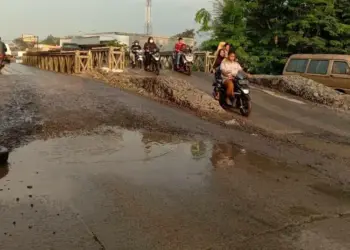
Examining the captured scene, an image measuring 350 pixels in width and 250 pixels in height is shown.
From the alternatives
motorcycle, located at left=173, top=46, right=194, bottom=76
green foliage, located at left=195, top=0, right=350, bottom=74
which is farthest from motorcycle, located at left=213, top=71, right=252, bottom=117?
green foliage, located at left=195, top=0, right=350, bottom=74

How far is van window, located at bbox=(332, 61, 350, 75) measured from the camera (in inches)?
583

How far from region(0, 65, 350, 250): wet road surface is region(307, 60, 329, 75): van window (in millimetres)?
7930

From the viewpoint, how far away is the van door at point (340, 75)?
14852 mm

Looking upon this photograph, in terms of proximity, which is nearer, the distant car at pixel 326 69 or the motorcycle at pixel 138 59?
the distant car at pixel 326 69

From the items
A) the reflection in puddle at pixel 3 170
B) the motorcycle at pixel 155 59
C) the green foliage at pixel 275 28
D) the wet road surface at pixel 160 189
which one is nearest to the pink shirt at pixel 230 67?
the wet road surface at pixel 160 189

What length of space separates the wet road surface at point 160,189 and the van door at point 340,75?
7.52m

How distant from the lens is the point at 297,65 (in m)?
16.9

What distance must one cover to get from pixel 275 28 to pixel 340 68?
30.6ft

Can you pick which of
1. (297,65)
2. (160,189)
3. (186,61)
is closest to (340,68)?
(297,65)

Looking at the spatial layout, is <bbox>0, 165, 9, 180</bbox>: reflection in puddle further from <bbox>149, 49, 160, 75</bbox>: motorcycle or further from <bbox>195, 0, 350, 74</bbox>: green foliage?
<bbox>195, 0, 350, 74</bbox>: green foliage

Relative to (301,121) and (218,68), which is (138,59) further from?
(301,121)

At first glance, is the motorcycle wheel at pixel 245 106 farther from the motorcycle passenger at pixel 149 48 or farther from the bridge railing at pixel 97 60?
the motorcycle passenger at pixel 149 48

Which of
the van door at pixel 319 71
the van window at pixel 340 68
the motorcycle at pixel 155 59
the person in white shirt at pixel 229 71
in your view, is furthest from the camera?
the motorcycle at pixel 155 59

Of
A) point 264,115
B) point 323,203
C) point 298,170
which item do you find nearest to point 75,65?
point 264,115
